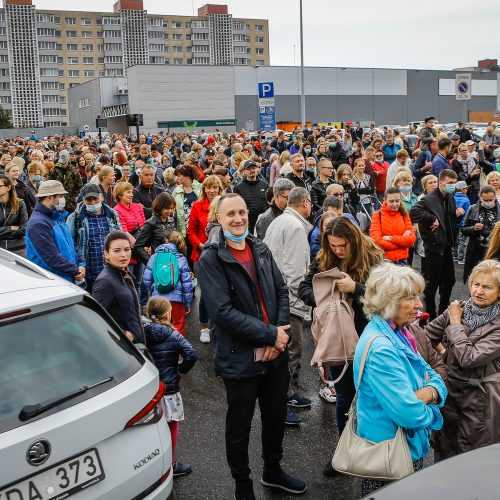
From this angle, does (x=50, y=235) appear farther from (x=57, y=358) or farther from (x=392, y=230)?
(x=57, y=358)

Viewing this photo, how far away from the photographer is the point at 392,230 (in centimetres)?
732

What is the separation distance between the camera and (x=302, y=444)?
200 inches

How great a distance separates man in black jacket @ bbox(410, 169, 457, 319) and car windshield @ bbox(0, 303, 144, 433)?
197 inches

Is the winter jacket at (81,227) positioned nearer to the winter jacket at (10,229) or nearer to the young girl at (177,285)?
the winter jacket at (10,229)

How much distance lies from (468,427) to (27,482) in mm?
2470

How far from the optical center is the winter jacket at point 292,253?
19.5 feet

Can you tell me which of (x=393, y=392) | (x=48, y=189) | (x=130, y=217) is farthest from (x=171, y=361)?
(x=130, y=217)

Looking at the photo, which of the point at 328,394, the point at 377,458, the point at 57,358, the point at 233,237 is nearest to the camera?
the point at 57,358

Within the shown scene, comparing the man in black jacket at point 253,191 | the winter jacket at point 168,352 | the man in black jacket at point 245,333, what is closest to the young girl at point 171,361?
the winter jacket at point 168,352

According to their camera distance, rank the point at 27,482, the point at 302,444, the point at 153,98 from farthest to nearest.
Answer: the point at 153,98 < the point at 302,444 < the point at 27,482

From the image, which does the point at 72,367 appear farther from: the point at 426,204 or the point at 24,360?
the point at 426,204

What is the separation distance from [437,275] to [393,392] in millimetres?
4673

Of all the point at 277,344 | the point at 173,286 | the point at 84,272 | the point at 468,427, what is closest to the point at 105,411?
the point at 277,344

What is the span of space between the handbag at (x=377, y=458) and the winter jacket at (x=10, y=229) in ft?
19.2
